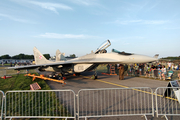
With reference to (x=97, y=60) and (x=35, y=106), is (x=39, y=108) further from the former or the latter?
(x=97, y=60)

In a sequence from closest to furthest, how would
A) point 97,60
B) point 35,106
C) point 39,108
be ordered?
point 39,108
point 35,106
point 97,60

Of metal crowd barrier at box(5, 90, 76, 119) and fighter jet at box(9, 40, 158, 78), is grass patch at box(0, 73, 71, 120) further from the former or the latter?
fighter jet at box(9, 40, 158, 78)

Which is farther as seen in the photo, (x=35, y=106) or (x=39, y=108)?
(x=35, y=106)

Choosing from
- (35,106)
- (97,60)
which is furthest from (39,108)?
(97,60)

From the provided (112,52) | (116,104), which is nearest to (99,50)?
(112,52)

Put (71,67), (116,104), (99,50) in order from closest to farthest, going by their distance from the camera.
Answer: (116,104) → (99,50) → (71,67)

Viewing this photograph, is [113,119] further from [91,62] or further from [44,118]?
[91,62]

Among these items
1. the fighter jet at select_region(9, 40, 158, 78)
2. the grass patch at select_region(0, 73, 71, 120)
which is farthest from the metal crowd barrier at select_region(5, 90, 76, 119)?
the fighter jet at select_region(9, 40, 158, 78)

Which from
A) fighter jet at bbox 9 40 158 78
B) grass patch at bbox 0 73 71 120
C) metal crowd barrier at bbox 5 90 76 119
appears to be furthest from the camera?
fighter jet at bbox 9 40 158 78

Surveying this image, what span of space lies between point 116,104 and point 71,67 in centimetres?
712

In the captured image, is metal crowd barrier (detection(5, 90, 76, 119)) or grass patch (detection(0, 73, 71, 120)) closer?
metal crowd barrier (detection(5, 90, 76, 119))

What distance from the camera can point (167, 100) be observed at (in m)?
4.81

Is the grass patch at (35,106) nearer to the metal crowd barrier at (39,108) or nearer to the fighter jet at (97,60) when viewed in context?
the metal crowd barrier at (39,108)

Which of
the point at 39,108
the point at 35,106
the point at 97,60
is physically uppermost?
the point at 97,60
